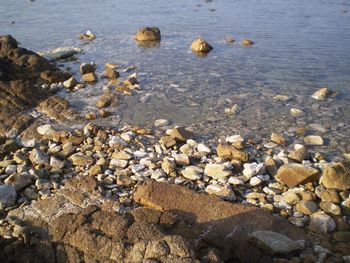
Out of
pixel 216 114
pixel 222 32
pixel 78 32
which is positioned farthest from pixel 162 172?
pixel 78 32

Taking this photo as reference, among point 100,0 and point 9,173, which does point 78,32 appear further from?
point 9,173

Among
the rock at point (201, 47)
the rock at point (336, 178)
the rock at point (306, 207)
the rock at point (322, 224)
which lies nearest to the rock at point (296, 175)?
the rock at point (336, 178)

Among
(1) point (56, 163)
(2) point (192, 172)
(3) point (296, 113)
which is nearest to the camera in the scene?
(2) point (192, 172)

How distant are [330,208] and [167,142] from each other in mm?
3140

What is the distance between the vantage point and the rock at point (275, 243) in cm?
470

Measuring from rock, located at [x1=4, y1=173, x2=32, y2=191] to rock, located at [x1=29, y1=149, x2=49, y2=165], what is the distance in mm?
633

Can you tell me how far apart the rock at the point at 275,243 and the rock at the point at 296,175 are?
1.56 metres

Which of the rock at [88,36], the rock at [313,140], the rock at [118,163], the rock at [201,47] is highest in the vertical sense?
the rock at [118,163]

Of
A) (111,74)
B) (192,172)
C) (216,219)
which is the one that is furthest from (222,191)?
(111,74)

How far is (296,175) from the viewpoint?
6.37 meters

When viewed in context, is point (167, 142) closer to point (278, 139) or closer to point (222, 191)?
point (222, 191)

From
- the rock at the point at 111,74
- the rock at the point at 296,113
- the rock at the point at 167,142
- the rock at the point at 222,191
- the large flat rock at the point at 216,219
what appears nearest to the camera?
the large flat rock at the point at 216,219

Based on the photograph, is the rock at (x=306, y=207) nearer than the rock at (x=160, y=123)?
Yes

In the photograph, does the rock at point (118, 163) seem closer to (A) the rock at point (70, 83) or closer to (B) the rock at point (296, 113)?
(B) the rock at point (296, 113)
